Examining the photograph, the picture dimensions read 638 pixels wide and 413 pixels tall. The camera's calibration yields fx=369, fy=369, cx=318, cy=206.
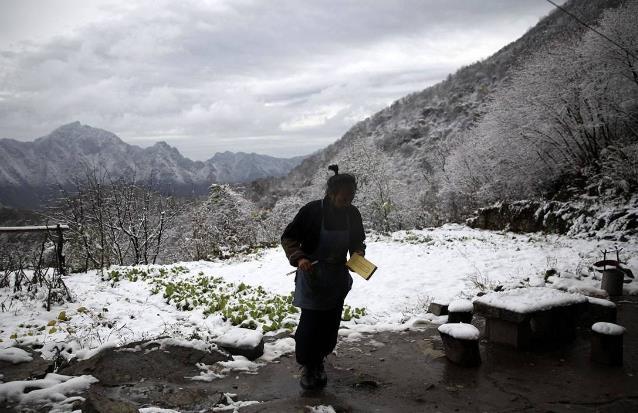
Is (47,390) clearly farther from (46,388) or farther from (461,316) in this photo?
(461,316)

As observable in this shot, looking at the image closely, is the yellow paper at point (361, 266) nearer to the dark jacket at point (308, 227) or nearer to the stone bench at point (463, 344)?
the dark jacket at point (308, 227)

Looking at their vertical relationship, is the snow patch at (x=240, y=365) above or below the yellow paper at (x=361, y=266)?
below

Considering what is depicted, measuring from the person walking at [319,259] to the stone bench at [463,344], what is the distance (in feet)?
4.98

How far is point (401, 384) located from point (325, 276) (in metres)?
1.56

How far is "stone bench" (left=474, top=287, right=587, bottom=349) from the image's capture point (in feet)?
15.3

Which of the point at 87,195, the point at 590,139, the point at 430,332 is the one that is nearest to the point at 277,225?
the point at 87,195

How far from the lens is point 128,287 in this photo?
9812 millimetres

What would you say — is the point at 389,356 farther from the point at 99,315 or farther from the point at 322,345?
the point at 99,315

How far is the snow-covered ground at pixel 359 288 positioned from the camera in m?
5.81

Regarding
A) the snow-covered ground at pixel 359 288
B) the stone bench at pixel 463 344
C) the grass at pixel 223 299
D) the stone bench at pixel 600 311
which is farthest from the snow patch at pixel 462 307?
the grass at pixel 223 299

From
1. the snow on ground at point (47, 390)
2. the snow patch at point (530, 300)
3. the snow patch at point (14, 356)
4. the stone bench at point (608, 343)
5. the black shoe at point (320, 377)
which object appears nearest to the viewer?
the snow on ground at point (47, 390)

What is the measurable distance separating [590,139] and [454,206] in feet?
51.9

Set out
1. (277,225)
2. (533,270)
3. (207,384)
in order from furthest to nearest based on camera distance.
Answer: (277,225)
(533,270)
(207,384)

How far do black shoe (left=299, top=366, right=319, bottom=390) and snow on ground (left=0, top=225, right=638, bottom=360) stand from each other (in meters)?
1.09
